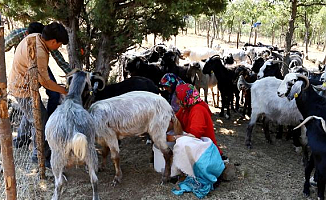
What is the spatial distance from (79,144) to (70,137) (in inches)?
7.9

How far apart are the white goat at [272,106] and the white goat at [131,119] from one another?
2141 millimetres

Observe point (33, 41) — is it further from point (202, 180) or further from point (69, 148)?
point (202, 180)

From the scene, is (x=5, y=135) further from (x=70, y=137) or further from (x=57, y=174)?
(x=57, y=174)

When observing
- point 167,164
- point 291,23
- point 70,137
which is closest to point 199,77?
point 291,23

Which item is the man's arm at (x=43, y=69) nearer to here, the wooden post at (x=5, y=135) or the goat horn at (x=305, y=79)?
the wooden post at (x=5, y=135)

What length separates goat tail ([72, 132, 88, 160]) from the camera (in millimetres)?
3193

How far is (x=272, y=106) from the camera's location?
5535 mm

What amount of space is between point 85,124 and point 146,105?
0.94 metres

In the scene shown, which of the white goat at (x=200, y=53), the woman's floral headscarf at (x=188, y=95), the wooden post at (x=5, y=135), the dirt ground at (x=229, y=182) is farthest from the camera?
the white goat at (x=200, y=53)

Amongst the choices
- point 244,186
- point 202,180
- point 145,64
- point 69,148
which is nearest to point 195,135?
point 202,180

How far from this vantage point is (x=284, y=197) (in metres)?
4.07

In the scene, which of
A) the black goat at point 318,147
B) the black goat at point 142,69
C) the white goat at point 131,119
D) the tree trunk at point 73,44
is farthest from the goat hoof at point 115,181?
the black goat at point 142,69

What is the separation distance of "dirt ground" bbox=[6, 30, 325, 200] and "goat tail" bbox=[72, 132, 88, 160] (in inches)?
37.0

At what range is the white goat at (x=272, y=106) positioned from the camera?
212 inches
